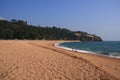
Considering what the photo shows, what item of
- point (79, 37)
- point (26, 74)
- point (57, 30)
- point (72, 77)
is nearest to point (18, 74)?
point (26, 74)

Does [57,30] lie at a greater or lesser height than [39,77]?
greater

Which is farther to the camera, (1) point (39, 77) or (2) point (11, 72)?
(2) point (11, 72)

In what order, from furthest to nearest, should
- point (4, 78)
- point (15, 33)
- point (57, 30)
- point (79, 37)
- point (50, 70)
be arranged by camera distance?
point (79, 37)
point (57, 30)
point (15, 33)
point (50, 70)
point (4, 78)

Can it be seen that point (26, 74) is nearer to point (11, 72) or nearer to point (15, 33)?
point (11, 72)

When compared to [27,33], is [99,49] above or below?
below

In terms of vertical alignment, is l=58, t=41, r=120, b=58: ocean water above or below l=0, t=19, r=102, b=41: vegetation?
below

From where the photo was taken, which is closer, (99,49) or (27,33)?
(99,49)

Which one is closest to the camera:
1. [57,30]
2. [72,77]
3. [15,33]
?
[72,77]

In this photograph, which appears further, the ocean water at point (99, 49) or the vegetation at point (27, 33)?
the vegetation at point (27, 33)

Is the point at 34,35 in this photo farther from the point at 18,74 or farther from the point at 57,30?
the point at 18,74

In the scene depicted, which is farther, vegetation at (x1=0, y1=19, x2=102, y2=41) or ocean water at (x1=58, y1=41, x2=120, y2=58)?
vegetation at (x1=0, y1=19, x2=102, y2=41)

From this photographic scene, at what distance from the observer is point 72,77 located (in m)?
7.53

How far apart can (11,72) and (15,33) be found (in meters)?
98.9

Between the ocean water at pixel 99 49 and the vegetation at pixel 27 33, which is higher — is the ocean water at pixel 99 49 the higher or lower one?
the lower one
